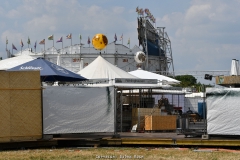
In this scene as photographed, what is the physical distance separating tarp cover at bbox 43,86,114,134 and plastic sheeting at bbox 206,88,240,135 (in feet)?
11.1

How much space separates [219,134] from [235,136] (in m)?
0.63

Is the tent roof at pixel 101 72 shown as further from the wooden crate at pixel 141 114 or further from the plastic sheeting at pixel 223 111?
the plastic sheeting at pixel 223 111

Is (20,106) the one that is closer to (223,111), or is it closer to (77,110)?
(77,110)

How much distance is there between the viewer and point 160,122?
25.8 meters

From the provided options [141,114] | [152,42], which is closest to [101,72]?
[141,114]

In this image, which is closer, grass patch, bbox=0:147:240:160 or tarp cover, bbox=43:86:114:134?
grass patch, bbox=0:147:240:160

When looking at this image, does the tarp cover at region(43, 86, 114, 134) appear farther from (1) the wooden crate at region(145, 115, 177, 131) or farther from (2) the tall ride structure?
(2) the tall ride structure

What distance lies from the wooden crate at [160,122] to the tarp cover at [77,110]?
6630 mm

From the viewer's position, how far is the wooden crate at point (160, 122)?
25547 mm

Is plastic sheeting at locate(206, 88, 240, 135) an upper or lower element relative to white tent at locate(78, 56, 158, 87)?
lower

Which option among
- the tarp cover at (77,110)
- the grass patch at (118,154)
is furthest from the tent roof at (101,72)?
the grass patch at (118,154)

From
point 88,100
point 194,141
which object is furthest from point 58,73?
point 194,141

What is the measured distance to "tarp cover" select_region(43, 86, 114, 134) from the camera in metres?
18.3

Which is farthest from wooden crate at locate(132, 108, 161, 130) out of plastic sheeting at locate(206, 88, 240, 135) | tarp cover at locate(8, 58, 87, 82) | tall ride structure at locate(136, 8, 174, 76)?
tall ride structure at locate(136, 8, 174, 76)
